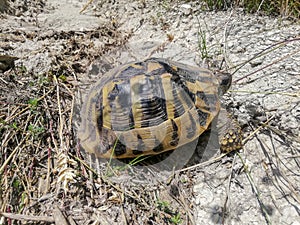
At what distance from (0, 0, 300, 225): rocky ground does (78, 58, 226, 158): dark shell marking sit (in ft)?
0.66

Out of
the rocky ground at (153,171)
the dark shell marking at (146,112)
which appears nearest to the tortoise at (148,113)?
the dark shell marking at (146,112)

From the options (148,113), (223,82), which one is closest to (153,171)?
(148,113)

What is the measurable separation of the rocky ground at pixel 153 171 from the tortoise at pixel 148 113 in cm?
17

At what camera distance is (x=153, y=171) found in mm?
2148

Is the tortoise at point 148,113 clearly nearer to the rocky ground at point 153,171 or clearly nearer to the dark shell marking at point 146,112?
the dark shell marking at point 146,112

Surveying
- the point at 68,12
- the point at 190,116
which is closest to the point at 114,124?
the point at 190,116

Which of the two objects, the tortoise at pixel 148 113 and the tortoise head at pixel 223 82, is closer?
the tortoise at pixel 148 113

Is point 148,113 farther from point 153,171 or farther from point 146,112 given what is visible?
point 153,171

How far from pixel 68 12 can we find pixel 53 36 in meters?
0.60

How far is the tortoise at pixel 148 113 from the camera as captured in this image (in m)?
2.03

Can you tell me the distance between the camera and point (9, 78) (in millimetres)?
2475

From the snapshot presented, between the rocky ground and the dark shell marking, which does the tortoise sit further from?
the rocky ground

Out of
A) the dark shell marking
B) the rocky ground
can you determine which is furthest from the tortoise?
the rocky ground

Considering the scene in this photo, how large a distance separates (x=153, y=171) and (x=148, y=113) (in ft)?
1.31
